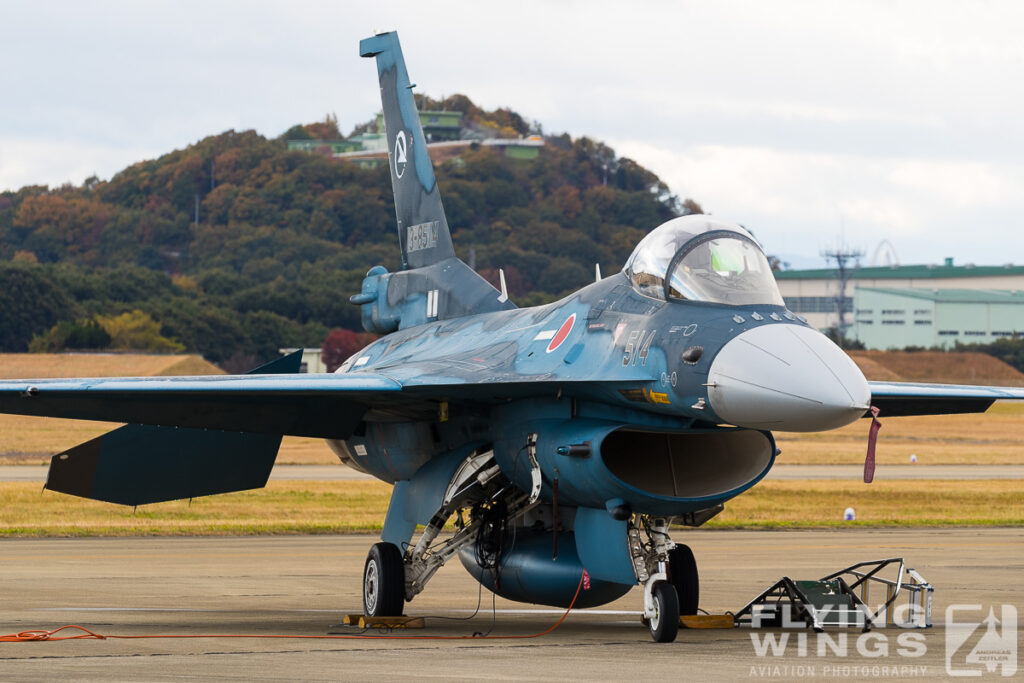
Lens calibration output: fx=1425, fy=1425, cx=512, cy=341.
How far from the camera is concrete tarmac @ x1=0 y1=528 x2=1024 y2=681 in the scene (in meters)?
10.2

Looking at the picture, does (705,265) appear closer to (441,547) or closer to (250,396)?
(441,547)

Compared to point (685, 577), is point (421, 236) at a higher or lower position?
higher

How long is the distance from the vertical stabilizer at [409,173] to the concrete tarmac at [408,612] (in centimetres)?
446

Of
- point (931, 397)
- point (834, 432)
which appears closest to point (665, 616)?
point (931, 397)

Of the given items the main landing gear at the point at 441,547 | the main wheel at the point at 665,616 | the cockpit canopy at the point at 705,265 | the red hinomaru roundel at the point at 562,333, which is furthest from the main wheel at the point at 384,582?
the cockpit canopy at the point at 705,265

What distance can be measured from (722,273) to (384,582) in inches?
192

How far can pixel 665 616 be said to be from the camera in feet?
38.8

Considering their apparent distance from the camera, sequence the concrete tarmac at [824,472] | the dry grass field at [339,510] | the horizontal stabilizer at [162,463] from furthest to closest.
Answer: the concrete tarmac at [824,472]
the dry grass field at [339,510]
the horizontal stabilizer at [162,463]

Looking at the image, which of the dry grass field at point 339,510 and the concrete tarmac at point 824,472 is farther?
the concrete tarmac at point 824,472

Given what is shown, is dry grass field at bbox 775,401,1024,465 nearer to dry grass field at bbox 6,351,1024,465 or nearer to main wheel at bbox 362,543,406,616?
dry grass field at bbox 6,351,1024,465

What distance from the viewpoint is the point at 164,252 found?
142125mm

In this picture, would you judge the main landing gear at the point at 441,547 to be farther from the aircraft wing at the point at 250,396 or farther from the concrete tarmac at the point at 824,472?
the concrete tarmac at the point at 824,472

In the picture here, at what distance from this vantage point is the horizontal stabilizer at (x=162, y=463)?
15633 mm

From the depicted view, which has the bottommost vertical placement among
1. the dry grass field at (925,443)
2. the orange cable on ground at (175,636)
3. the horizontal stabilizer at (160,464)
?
the dry grass field at (925,443)
